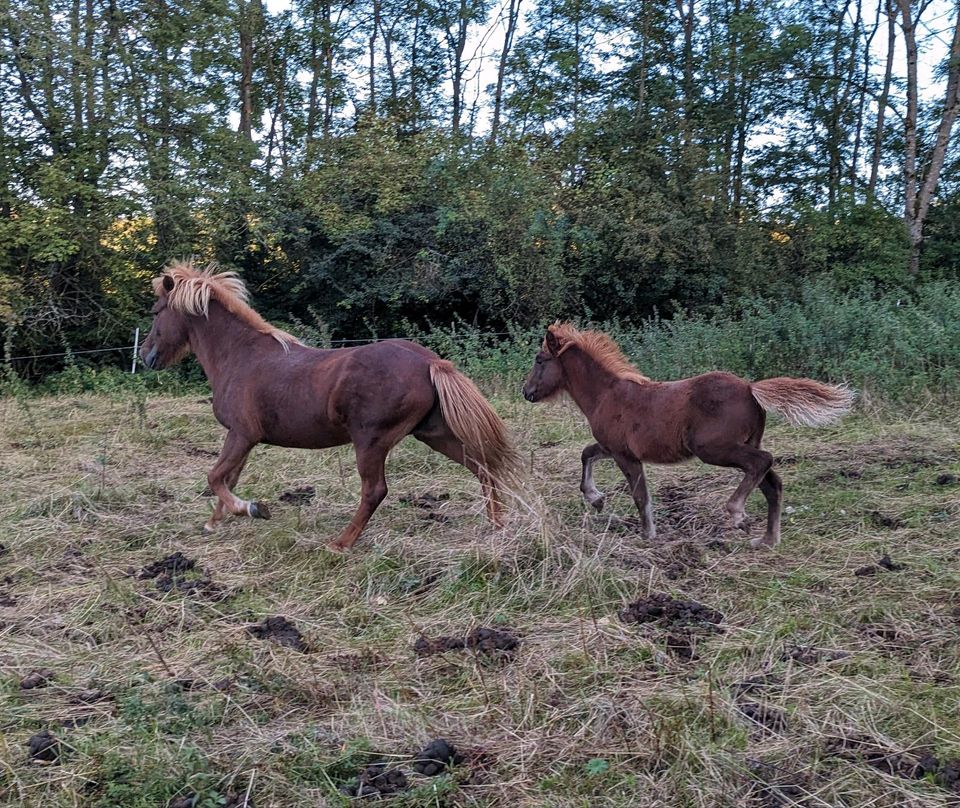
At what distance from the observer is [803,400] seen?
219 inches

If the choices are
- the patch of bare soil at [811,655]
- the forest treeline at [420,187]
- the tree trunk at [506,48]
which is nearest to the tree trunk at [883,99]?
the forest treeline at [420,187]

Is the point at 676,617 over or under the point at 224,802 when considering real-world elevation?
over

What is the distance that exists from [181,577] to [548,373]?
3.19 meters

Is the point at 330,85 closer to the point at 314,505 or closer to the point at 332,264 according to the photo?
the point at 332,264

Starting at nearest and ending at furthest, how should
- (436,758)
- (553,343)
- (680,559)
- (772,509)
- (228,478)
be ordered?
(436,758) → (680,559) → (772,509) → (228,478) → (553,343)

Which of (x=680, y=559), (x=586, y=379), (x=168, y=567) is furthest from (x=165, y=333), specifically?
(x=680, y=559)

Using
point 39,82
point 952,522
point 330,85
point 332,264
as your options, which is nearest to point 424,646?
point 952,522

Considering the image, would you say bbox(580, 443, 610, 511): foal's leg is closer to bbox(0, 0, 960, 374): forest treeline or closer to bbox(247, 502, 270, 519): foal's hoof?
bbox(247, 502, 270, 519): foal's hoof

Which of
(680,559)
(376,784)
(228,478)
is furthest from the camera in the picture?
(228,478)

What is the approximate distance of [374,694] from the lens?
11.8ft

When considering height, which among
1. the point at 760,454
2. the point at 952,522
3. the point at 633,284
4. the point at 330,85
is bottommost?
the point at 952,522

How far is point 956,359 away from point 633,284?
8.13 meters

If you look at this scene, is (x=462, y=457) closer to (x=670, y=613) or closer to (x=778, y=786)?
(x=670, y=613)

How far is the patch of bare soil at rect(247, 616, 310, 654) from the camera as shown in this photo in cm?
422
